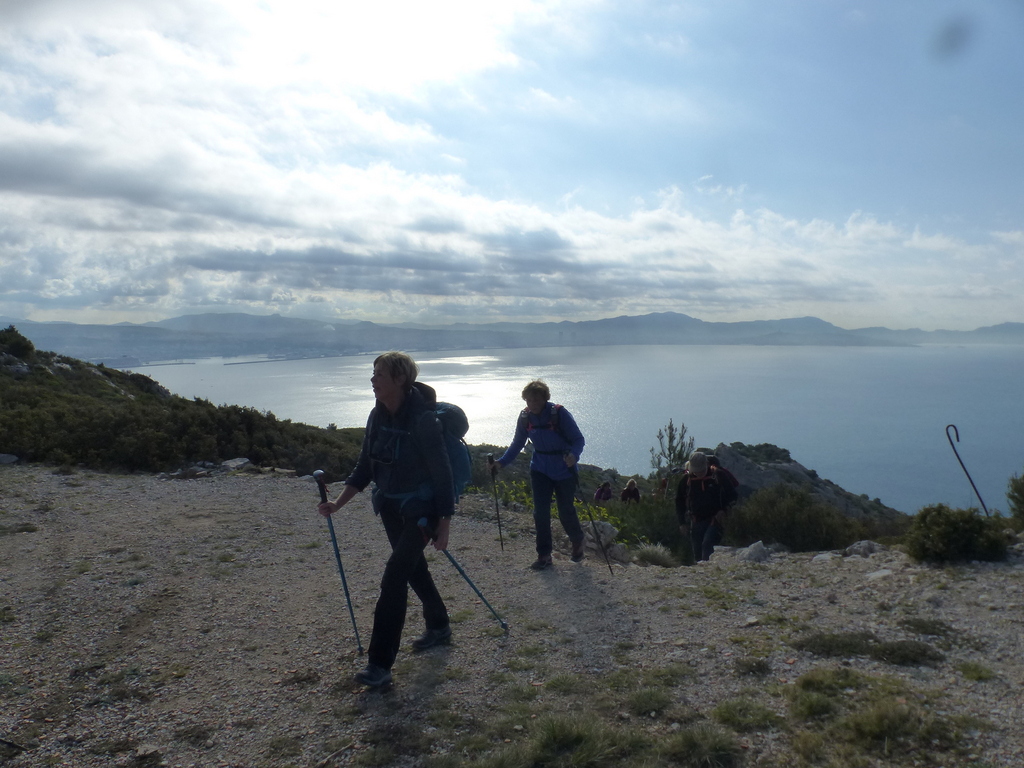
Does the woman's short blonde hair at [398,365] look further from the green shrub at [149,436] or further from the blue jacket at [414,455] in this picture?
the green shrub at [149,436]

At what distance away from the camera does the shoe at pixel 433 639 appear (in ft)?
14.1

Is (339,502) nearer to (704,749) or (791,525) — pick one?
(704,749)

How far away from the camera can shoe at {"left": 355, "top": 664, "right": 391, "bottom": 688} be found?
3.61 meters

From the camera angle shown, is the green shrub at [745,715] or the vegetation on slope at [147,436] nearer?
the green shrub at [745,715]

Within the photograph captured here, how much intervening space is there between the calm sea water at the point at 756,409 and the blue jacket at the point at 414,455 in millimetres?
22756

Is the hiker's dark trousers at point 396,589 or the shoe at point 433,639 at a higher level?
the hiker's dark trousers at point 396,589

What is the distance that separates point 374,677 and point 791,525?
7.15m

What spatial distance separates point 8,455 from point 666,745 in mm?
12913

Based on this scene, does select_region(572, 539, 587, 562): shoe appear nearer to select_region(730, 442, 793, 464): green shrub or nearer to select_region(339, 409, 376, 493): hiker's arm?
select_region(339, 409, 376, 493): hiker's arm

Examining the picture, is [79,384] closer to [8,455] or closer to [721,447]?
[8,455]

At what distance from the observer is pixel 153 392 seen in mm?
22141

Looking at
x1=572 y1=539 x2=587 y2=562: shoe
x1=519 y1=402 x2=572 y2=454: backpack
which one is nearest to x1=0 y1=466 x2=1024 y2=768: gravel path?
x1=572 y1=539 x2=587 y2=562: shoe

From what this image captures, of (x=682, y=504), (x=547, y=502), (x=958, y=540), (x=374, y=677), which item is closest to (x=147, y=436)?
(x=547, y=502)

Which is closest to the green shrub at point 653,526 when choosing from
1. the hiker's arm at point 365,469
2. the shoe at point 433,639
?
the shoe at point 433,639
